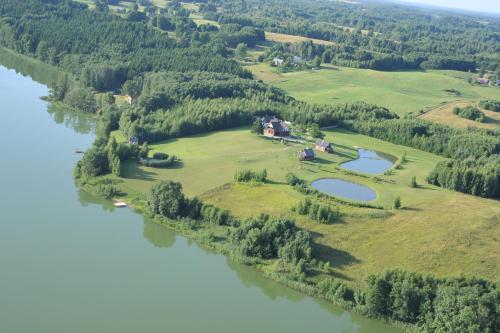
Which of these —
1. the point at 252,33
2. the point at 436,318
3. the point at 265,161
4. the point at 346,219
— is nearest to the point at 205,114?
the point at 265,161

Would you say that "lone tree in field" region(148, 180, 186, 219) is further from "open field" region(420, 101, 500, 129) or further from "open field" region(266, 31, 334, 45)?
"open field" region(266, 31, 334, 45)

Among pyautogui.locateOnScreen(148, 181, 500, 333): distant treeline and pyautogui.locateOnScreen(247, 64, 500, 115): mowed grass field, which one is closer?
pyautogui.locateOnScreen(148, 181, 500, 333): distant treeline

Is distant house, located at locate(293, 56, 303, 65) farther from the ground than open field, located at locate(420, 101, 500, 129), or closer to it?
farther from the ground

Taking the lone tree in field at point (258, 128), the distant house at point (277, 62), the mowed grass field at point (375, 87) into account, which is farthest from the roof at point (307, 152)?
the distant house at point (277, 62)

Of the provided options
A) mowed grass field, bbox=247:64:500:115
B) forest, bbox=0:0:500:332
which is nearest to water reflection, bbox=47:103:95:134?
forest, bbox=0:0:500:332

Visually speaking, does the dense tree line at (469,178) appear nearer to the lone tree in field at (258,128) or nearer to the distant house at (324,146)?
the distant house at (324,146)

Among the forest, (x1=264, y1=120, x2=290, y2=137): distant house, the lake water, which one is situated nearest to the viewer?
the lake water
